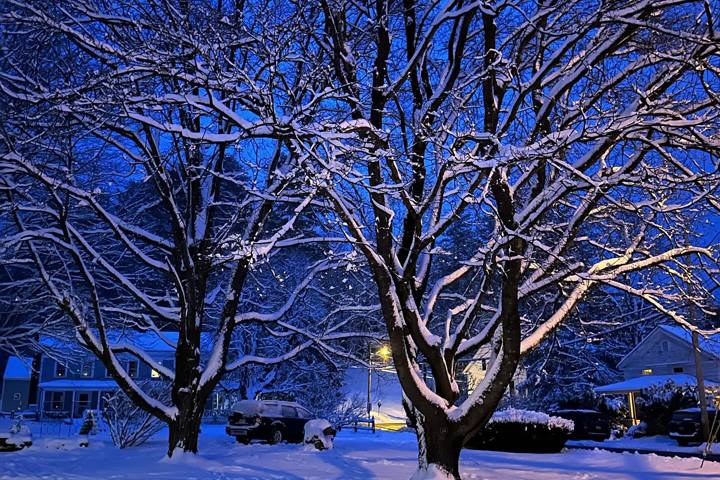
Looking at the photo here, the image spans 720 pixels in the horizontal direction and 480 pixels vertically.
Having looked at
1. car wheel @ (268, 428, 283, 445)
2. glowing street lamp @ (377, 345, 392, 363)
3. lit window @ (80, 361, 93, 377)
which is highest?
lit window @ (80, 361, 93, 377)

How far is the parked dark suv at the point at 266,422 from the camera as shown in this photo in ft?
73.2

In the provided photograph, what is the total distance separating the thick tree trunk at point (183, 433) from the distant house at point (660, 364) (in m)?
26.5

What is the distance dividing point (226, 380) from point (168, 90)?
2234 cm

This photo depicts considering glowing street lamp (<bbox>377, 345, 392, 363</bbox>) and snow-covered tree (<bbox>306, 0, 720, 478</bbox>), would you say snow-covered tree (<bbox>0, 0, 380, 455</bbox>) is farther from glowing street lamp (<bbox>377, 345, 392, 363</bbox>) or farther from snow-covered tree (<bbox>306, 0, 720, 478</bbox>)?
glowing street lamp (<bbox>377, 345, 392, 363</bbox>)

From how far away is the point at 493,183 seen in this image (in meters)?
7.97

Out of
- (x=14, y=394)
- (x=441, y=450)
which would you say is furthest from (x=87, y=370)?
(x=441, y=450)

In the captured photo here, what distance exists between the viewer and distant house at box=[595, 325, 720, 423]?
31903mm

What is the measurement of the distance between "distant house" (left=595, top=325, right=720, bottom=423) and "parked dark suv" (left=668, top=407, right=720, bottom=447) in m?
6.27

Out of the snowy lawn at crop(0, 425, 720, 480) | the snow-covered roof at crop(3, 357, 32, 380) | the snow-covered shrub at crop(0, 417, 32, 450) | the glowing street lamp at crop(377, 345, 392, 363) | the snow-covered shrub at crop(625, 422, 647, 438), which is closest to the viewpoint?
the snowy lawn at crop(0, 425, 720, 480)

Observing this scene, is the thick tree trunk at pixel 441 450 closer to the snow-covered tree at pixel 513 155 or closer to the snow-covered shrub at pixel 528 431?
the snow-covered tree at pixel 513 155

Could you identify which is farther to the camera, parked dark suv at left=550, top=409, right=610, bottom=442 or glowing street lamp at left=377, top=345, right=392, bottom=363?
parked dark suv at left=550, top=409, right=610, bottom=442

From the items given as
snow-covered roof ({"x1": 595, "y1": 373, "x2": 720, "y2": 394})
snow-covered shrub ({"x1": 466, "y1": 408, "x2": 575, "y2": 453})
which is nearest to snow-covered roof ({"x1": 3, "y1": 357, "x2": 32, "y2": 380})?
snow-covered shrub ({"x1": 466, "y1": 408, "x2": 575, "y2": 453})

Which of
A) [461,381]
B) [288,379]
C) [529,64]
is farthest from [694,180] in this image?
[461,381]

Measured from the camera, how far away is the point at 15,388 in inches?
1719
